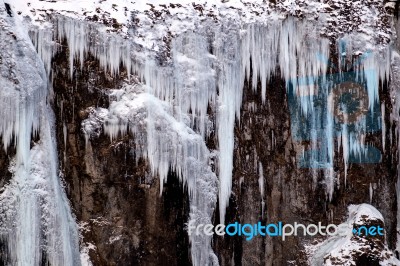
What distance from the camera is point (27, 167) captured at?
4.15 metres

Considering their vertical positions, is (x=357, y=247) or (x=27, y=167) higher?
(x=27, y=167)

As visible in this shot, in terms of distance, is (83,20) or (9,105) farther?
(83,20)

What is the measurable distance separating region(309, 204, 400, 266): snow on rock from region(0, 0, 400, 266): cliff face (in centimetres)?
1

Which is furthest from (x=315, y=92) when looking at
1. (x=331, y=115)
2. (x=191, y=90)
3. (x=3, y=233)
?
(x=3, y=233)

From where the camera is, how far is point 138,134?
4477 mm

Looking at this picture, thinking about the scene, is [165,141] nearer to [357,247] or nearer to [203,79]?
[203,79]

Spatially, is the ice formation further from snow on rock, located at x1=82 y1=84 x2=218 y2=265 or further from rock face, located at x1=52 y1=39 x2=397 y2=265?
snow on rock, located at x1=82 y1=84 x2=218 y2=265

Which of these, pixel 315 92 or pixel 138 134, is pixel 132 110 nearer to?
pixel 138 134

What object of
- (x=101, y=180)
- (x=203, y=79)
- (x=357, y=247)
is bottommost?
(x=357, y=247)

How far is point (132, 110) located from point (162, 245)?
133 centimetres

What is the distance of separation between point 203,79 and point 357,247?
2.17m

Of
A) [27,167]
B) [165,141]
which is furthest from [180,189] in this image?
[27,167]

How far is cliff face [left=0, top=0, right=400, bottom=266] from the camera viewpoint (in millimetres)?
4461

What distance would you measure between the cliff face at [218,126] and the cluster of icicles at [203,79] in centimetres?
1
